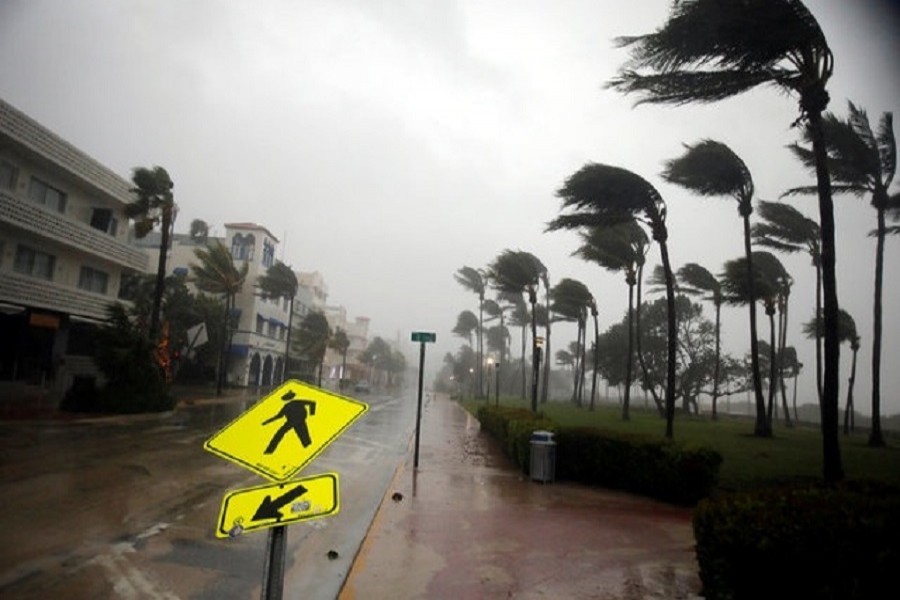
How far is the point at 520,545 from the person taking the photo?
622 centimetres

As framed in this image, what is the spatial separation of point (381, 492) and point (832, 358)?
8.60 meters

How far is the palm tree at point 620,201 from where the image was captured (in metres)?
14.8

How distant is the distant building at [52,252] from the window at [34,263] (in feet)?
0.14

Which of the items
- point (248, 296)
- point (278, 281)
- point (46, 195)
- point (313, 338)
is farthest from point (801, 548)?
point (313, 338)

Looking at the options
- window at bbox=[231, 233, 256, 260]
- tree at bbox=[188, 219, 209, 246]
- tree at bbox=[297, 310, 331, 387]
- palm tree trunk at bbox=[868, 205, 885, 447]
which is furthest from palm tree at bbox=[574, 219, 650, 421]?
tree at bbox=[188, 219, 209, 246]

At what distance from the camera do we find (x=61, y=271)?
2348cm

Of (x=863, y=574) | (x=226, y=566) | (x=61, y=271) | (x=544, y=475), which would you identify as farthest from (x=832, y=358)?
(x=61, y=271)

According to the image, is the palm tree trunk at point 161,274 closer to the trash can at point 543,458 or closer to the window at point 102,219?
the window at point 102,219

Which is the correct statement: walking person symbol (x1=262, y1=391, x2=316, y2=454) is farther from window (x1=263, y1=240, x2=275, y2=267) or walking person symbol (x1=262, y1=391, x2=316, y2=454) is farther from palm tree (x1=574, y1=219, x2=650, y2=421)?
window (x1=263, y1=240, x2=275, y2=267)

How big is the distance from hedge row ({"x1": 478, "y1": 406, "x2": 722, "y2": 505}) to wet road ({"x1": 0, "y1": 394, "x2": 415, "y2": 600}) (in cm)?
374

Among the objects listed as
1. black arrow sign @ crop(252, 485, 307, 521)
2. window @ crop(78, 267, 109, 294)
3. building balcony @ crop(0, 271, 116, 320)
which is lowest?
black arrow sign @ crop(252, 485, 307, 521)

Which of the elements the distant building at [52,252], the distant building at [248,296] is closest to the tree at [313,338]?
the distant building at [248,296]

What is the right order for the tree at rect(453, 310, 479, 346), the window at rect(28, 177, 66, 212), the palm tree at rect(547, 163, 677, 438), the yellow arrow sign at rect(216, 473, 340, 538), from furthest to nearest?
the tree at rect(453, 310, 479, 346)
the window at rect(28, 177, 66, 212)
the palm tree at rect(547, 163, 677, 438)
the yellow arrow sign at rect(216, 473, 340, 538)

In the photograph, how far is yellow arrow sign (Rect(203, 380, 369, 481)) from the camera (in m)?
2.81
